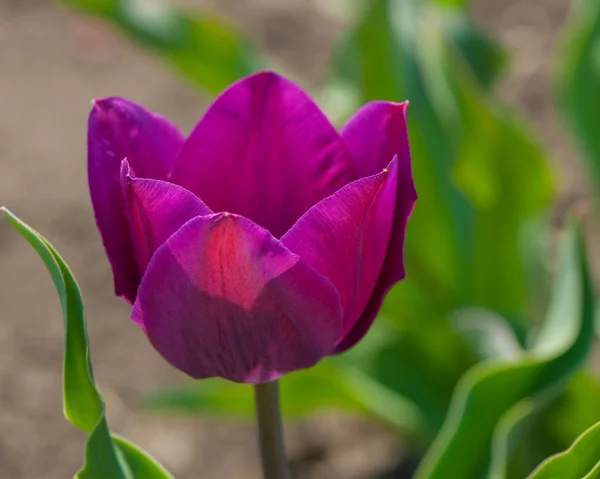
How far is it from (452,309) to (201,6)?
1.78 meters

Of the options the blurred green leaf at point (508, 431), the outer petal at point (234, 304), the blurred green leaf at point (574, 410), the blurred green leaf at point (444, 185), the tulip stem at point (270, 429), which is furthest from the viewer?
the blurred green leaf at point (444, 185)

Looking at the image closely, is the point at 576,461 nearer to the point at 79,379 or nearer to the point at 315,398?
the point at 79,379

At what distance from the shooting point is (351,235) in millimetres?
731

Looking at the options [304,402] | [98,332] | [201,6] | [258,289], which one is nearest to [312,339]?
[258,289]

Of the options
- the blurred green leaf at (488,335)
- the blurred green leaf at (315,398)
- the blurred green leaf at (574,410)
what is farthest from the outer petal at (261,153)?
the blurred green leaf at (315,398)

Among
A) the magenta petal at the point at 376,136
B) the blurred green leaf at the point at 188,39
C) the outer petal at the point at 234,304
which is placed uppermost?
the magenta petal at the point at 376,136

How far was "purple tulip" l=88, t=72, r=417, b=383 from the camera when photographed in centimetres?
70

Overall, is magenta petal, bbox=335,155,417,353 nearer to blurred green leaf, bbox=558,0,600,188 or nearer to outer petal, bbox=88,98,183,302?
outer petal, bbox=88,98,183,302

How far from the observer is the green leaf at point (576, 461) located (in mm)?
806

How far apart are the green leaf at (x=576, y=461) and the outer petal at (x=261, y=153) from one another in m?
0.25

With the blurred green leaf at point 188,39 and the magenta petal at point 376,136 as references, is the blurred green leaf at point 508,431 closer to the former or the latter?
the magenta petal at point 376,136

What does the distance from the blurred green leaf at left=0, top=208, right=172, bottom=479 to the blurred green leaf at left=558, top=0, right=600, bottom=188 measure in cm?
95

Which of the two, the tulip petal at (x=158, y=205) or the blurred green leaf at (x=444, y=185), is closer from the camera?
the tulip petal at (x=158, y=205)

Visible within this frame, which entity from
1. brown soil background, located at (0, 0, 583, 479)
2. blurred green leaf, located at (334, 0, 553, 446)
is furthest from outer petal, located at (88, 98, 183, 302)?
brown soil background, located at (0, 0, 583, 479)
